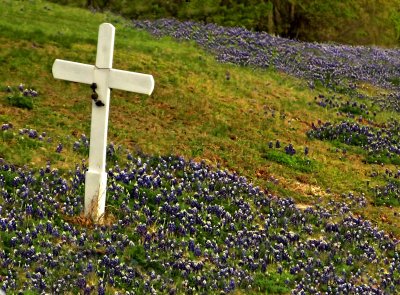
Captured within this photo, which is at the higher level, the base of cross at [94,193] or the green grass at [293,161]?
the base of cross at [94,193]

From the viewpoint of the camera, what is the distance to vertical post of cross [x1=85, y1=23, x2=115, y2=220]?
31.7 feet

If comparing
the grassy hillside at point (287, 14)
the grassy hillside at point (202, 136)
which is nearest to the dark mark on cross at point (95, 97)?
the grassy hillside at point (202, 136)

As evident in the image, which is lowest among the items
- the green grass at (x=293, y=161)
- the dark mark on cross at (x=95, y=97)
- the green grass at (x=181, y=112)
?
the green grass at (x=293, y=161)

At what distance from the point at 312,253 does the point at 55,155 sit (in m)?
4.61

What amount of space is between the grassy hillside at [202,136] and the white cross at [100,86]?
428mm

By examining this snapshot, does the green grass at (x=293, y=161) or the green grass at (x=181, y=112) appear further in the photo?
the green grass at (x=293, y=161)

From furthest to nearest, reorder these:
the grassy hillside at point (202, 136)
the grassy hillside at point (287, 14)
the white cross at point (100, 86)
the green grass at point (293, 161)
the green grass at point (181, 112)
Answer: the grassy hillside at point (287, 14) < the green grass at point (293, 161) < the green grass at point (181, 112) < the grassy hillside at point (202, 136) < the white cross at point (100, 86)

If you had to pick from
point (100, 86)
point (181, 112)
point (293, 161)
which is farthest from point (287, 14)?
point (100, 86)

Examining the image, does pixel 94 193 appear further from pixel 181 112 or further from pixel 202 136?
pixel 181 112

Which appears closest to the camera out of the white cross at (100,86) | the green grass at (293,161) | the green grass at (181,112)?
the white cross at (100,86)

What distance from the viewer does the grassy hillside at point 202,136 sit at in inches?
408

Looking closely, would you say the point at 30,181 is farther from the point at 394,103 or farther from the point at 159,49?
the point at 394,103

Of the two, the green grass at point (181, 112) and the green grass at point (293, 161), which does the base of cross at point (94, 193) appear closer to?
the green grass at point (181, 112)

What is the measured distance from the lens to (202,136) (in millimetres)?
14367
